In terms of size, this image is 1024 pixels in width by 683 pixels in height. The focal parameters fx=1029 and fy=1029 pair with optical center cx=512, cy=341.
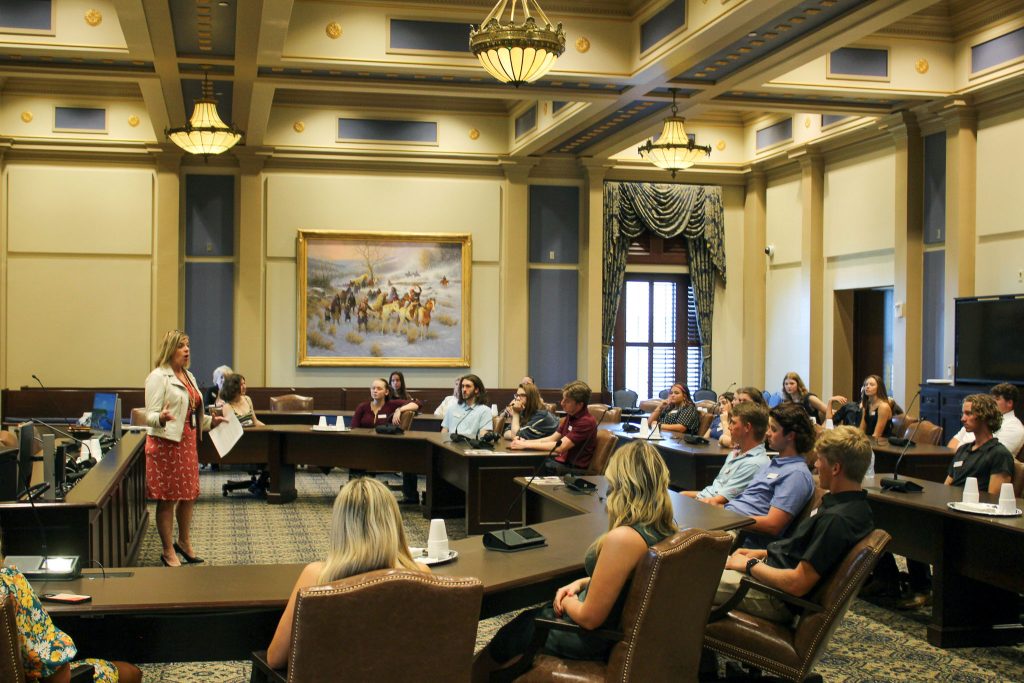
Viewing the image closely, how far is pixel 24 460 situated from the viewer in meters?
4.98

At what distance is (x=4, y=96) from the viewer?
1297 centimetres

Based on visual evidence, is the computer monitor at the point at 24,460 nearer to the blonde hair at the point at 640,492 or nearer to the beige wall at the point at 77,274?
the blonde hair at the point at 640,492

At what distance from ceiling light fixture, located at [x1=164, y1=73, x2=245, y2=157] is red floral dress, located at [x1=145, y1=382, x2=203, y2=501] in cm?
467

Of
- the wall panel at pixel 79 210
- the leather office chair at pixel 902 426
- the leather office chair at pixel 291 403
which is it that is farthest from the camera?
the wall panel at pixel 79 210

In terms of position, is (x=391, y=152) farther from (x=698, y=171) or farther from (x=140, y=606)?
(x=140, y=606)

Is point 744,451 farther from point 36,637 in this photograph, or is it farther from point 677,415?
point 677,415

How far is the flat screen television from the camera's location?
Answer: 10016 mm

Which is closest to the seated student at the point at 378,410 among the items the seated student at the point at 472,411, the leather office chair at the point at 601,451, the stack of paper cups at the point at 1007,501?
the seated student at the point at 472,411

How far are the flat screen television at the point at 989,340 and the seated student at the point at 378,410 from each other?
5.68 m

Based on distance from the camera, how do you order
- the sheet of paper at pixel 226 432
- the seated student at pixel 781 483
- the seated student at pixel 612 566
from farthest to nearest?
the sheet of paper at pixel 226 432 → the seated student at pixel 781 483 → the seated student at pixel 612 566

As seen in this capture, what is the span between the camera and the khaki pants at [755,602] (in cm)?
405

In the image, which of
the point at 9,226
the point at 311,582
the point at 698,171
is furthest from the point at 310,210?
the point at 311,582

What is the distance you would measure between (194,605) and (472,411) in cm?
613

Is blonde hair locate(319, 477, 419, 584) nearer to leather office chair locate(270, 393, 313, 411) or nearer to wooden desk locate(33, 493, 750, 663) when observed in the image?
wooden desk locate(33, 493, 750, 663)
